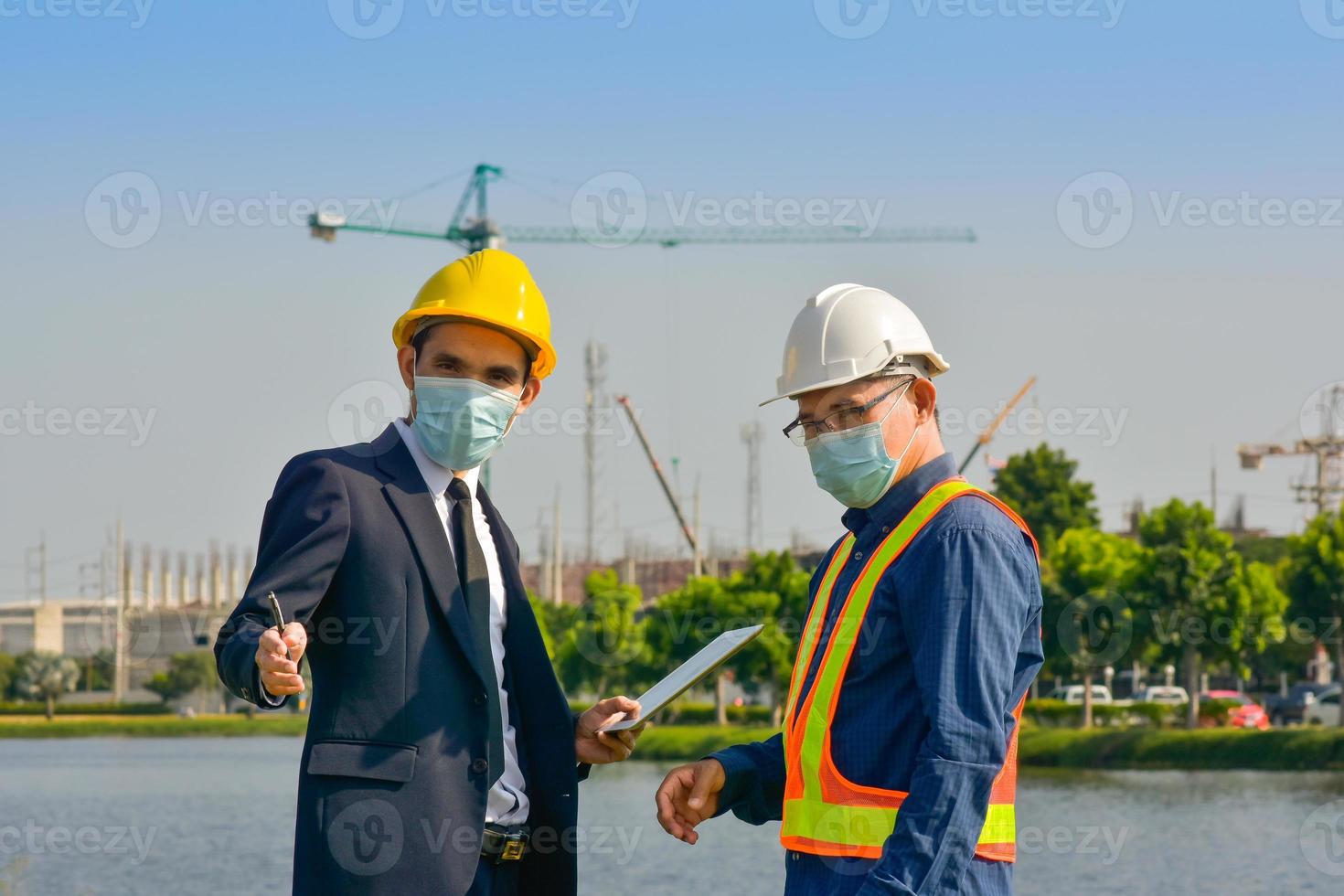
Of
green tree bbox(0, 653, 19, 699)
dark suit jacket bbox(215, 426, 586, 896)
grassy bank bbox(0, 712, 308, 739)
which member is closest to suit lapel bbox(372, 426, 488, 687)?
dark suit jacket bbox(215, 426, 586, 896)

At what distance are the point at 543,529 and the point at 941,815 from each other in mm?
116197

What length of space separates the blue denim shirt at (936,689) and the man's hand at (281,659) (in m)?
1.29

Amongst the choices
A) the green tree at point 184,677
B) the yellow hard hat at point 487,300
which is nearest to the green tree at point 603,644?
the green tree at point 184,677

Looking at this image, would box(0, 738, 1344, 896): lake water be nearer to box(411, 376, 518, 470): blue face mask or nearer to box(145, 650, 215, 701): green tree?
box(411, 376, 518, 470): blue face mask

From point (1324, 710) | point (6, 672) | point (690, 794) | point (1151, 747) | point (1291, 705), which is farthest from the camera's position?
point (6, 672)

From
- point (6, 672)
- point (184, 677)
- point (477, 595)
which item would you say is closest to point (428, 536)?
point (477, 595)

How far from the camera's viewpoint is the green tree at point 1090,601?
46.9 m

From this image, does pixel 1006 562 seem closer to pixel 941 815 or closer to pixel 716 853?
pixel 941 815

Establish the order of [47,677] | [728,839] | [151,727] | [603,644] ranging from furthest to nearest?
[47,677] < [151,727] < [603,644] < [728,839]

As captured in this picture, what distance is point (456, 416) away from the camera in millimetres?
4746

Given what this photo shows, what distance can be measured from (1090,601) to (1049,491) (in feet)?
63.5

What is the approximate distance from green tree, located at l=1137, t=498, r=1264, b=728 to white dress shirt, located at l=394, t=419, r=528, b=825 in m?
41.8

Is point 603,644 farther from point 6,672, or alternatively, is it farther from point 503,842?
point 503,842

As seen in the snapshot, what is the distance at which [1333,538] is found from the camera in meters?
42.9
